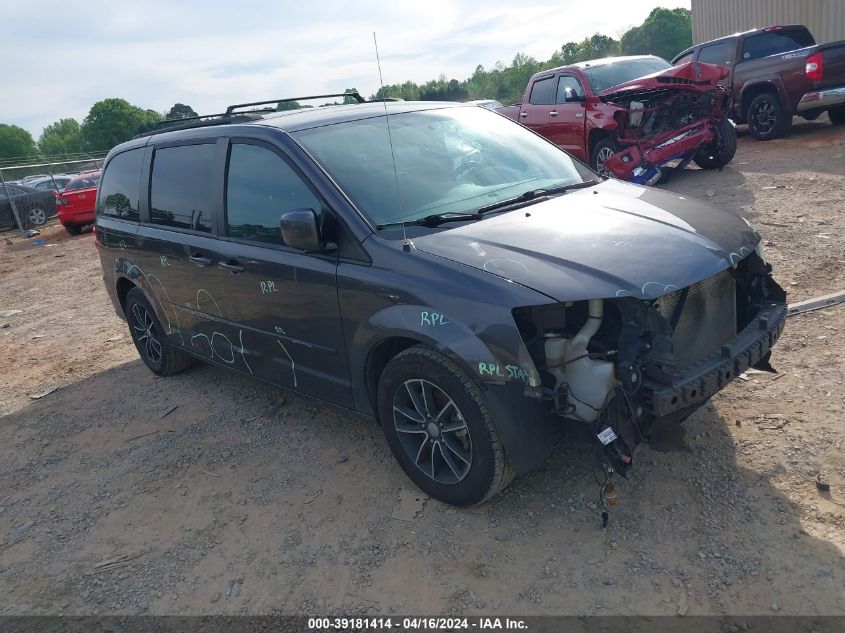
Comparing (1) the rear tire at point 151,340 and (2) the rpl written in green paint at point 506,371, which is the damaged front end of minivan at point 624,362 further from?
(1) the rear tire at point 151,340

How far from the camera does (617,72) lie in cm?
1049

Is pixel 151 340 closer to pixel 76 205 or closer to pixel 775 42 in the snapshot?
pixel 775 42

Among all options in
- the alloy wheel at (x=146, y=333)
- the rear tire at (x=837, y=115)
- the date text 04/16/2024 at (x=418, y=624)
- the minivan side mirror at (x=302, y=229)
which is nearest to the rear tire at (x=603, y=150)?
the rear tire at (x=837, y=115)

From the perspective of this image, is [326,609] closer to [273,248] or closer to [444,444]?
[444,444]

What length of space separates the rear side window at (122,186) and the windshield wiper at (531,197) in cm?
299

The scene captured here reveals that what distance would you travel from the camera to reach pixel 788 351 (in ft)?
14.5

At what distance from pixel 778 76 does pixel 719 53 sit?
1576 millimetres

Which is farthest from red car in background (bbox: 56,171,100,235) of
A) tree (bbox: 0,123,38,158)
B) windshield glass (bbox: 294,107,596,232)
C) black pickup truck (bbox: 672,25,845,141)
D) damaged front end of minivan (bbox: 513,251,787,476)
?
tree (bbox: 0,123,38,158)

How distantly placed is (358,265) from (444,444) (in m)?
0.98

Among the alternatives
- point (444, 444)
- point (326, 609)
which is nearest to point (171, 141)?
point (444, 444)

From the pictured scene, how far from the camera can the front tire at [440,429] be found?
3.08 meters

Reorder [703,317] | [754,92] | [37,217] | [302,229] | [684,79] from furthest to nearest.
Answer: [37,217], [754,92], [684,79], [302,229], [703,317]

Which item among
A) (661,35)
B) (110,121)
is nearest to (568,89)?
(110,121)

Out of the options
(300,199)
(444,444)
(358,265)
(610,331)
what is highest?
(300,199)
